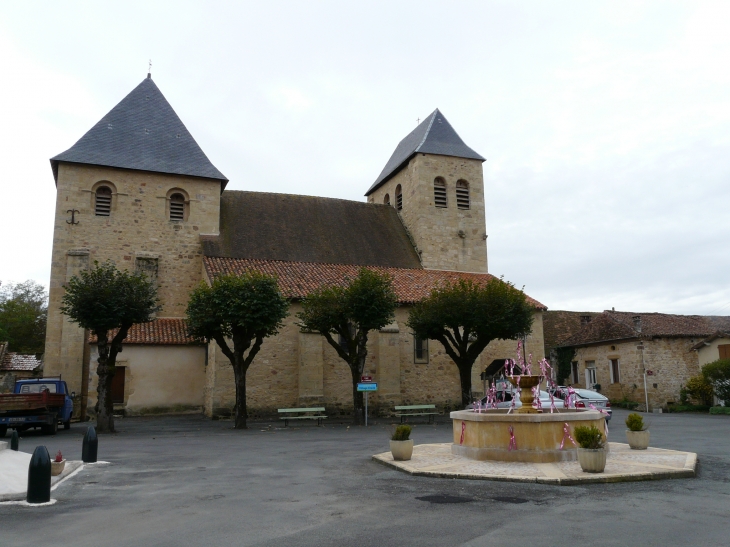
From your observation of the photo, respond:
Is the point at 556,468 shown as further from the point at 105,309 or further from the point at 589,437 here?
the point at 105,309

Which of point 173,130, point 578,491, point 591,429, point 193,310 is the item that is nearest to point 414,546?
point 578,491

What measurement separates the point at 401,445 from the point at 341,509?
384cm

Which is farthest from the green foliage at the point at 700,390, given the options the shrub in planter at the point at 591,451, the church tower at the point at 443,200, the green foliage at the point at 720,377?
the shrub in planter at the point at 591,451

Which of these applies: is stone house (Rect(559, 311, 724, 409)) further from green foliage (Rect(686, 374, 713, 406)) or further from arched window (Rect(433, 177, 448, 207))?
arched window (Rect(433, 177, 448, 207))

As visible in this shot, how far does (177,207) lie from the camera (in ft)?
91.5

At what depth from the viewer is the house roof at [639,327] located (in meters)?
30.8

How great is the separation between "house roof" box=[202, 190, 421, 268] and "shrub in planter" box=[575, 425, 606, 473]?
20206mm

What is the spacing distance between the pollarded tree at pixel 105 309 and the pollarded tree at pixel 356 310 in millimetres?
5731

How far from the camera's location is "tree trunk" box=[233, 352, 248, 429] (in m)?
19.5

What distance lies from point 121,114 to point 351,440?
21576 millimetres

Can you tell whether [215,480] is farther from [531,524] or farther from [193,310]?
[193,310]

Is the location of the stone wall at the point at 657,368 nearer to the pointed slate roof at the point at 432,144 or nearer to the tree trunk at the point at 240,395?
the pointed slate roof at the point at 432,144

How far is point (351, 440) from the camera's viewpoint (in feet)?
51.4

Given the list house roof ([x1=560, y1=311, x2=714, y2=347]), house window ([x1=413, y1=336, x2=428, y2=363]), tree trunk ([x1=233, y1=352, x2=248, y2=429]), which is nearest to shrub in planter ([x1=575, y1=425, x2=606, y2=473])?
tree trunk ([x1=233, y1=352, x2=248, y2=429])
